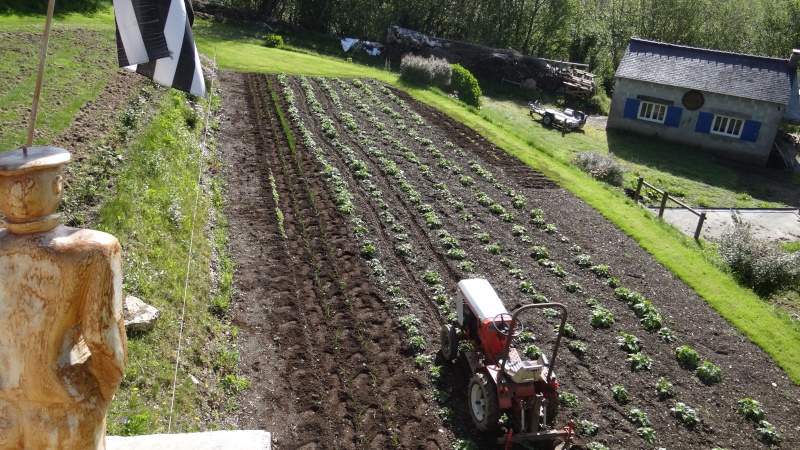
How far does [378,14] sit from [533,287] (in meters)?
34.3

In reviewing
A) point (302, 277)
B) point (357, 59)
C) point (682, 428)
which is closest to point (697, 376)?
point (682, 428)

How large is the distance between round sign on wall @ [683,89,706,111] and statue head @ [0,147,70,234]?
118ft

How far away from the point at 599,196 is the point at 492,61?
22711mm

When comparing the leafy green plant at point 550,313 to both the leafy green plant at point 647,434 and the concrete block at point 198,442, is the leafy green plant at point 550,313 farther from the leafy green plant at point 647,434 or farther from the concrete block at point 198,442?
the concrete block at point 198,442

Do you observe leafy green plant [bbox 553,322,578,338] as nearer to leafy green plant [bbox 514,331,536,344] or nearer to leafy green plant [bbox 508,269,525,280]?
leafy green plant [bbox 514,331,536,344]

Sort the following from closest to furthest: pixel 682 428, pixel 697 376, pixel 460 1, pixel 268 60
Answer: pixel 682 428
pixel 697 376
pixel 268 60
pixel 460 1

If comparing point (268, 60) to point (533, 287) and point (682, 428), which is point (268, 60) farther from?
point (682, 428)

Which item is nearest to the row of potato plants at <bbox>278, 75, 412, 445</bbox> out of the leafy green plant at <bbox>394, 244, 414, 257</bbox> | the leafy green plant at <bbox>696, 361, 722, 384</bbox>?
the leafy green plant at <bbox>394, 244, 414, 257</bbox>

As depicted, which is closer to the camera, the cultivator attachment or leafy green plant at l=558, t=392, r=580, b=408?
the cultivator attachment

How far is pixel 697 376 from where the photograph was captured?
42.9 feet

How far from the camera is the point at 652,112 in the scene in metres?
36.7

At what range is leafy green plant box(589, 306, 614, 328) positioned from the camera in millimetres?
14273

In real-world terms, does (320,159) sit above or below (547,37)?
below

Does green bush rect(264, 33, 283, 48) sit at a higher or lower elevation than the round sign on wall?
lower
